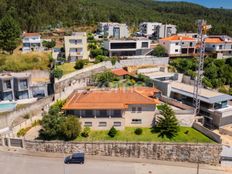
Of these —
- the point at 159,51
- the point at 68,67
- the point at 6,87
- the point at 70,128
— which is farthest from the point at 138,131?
the point at 159,51

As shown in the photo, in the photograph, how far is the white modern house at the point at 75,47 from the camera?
218 ft

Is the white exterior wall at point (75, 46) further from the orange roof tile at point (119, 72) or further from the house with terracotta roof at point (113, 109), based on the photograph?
the house with terracotta roof at point (113, 109)

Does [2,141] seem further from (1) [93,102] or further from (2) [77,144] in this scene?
(1) [93,102]

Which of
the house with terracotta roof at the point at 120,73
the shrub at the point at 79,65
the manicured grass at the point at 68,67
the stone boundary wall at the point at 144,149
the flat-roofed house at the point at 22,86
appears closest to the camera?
the stone boundary wall at the point at 144,149

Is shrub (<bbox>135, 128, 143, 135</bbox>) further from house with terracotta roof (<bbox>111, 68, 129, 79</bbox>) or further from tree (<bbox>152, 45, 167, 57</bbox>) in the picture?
tree (<bbox>152, 45, 167, 57</bbox>)

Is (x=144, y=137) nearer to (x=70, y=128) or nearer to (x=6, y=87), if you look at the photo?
(x=70, y=128)

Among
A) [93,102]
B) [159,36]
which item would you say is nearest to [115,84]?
[93,102]

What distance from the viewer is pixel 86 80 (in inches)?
2229

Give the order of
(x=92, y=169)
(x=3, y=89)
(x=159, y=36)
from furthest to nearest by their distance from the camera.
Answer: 1. (x=159, y=36)
2. (x=3, y=89)
3. (x=92, y=169)

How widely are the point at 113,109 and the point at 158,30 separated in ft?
246

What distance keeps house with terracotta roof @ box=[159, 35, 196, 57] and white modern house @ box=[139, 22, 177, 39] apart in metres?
25.6

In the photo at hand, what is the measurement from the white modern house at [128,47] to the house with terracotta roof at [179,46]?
5.61 metres

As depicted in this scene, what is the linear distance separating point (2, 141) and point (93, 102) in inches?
571

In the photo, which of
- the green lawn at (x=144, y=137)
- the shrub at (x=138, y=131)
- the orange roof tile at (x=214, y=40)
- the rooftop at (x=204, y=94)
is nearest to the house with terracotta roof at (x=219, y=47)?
the orange roof tile at (x=214, y=40)
